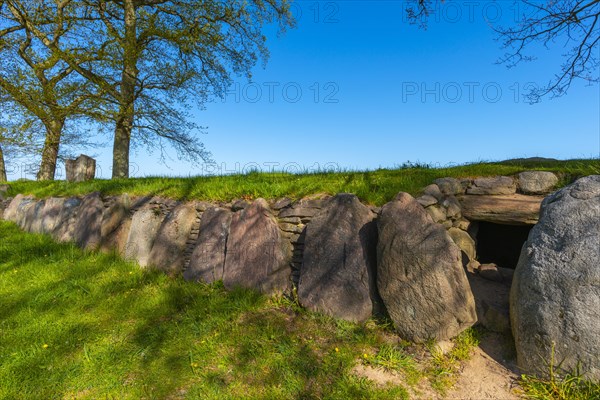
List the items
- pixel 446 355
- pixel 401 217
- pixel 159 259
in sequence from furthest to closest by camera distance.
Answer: pixel 159 259, pixel 401 217, pixel 446 355

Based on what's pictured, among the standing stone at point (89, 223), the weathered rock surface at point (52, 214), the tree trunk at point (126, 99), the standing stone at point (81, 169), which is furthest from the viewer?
the tree trunk at point (126, 99)

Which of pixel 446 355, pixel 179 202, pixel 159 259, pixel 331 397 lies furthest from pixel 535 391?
pixel 179 202

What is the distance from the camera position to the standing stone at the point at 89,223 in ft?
17.7

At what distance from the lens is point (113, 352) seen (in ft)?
9.77

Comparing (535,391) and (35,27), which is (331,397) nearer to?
(535,391)

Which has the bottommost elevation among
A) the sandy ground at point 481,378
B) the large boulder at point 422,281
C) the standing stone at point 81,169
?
the sandy ground at point 481,378

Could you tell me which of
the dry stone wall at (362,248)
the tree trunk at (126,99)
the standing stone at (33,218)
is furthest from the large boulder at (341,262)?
the tree trunk at (126,99)

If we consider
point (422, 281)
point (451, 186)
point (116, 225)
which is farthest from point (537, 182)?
point (116, 225)

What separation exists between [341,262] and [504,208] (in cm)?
214

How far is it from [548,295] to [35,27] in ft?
42.3

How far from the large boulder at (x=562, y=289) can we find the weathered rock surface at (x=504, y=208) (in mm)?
820

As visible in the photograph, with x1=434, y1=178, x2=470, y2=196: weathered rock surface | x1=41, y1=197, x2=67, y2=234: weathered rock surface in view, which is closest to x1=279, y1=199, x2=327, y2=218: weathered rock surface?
x1=434, y1=178, x2=470, y2=196: weathered rock surface

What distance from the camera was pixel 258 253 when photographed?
3842 mm

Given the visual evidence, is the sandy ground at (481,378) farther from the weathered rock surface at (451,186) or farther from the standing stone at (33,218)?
the standing stone at (33,218)
